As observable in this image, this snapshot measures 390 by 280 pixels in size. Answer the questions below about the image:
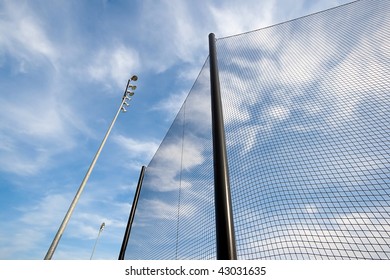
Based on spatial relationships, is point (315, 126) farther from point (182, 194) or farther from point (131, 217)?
point (131, 217)

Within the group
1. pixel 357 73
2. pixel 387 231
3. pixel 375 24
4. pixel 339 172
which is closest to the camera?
pixel 387 231

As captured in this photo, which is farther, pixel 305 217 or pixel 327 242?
pixel 305 217

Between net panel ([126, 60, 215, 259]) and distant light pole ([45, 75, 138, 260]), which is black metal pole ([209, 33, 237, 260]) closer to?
net panel ([126, 60, 215, 259])

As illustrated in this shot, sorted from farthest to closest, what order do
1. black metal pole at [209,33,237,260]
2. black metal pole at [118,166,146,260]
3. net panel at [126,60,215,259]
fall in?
black metal pole at [118,166,146,260] → net panel at [126,60,215,259] → black metal pole at [209,33,237,260]

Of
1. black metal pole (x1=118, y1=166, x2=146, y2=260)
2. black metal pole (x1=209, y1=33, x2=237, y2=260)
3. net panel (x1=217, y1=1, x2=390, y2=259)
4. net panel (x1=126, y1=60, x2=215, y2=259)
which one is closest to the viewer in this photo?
black metal pole (x1=209, y1=33, x2=237, y2=260)

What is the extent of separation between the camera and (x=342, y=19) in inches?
220

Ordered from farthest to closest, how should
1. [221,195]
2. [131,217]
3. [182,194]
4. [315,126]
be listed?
[131,217] < [182,194] < [315,126] < [221,195]

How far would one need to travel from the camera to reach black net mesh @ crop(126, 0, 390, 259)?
296cm

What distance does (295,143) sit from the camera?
4.37m

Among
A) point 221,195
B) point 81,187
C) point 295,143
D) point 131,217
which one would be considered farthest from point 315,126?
point 131,217

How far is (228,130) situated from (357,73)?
3248mm

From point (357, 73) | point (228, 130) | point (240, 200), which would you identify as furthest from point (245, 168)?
point (357, 73)

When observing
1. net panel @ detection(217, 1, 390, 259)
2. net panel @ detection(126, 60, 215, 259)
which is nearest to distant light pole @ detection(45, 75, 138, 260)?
net panel @ detection(126, 60, 215, 259)
